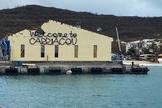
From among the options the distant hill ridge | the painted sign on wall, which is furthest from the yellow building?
the distant hill ridge

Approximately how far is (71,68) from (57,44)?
4.76 meters

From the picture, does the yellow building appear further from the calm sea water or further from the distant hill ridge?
the distant hill ridge

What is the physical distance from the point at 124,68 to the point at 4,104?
76.3ft

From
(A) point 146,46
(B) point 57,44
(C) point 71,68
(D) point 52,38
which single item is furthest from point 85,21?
(C) point 71,68

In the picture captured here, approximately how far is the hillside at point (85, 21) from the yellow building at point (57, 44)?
67651mm

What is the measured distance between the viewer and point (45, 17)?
141750 millimetres

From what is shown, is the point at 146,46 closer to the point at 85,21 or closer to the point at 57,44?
the point at 57,44

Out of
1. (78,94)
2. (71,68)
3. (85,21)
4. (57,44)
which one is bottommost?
(78,94)

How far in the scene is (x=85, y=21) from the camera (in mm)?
140250

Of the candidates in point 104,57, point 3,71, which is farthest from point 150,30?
point 3,71

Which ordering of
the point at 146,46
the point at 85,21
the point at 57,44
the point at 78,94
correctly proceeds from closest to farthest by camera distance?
the point at 78,94, the point at 57,44, the point at 146,46, the point at 85,21

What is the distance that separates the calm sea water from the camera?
23.0 m

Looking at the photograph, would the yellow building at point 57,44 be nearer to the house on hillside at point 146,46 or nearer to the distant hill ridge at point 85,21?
→ the house on hillside at point 146,46

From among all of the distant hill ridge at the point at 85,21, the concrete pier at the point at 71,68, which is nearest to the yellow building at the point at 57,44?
the concrete pier at the point at 71,68
